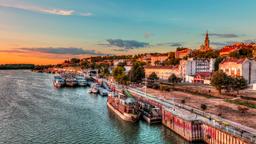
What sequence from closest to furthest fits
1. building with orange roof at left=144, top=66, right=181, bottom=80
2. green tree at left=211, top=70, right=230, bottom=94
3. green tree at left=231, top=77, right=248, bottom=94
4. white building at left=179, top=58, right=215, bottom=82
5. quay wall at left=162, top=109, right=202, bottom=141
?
quay wall at left=162, top=109, right=202, bottom=141, green tree at left=231, top=77, right=248, bottom=94, green tree at left=211, top=70, right=230, bottom=94, white building at left=179, top=58, right=215, bottom=82, building with orange roof at left=144, top=66, right=181, bottom=80

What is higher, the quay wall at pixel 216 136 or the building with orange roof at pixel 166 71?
the building with orange roof at pixel 166 71

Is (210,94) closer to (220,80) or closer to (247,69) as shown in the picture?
(220,80)

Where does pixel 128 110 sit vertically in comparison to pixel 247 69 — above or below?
below

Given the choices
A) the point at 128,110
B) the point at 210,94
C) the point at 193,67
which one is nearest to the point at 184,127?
the point at 128,110

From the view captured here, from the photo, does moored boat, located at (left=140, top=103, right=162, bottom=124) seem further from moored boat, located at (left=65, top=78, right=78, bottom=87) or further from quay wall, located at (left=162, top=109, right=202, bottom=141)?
moored boat, located at (left=65, top=78, right=78, bottom=87)

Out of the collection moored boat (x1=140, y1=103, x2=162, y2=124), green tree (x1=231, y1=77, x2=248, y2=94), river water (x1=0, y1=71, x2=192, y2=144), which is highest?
green tree (x1=231, y1=77, x2=248, y2=94)

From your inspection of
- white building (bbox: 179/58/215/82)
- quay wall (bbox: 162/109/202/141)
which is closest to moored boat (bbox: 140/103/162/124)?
quay wall (bbox: 162/109/202/141)

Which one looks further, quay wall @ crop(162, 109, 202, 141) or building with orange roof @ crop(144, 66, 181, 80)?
building with orange roof @ crop(144, 66, 181, 80)

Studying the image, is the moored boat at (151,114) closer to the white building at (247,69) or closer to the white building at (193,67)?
the white building at (247,69)

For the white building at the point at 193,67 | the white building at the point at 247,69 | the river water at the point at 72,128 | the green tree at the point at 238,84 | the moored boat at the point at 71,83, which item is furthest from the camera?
the white building at the point at 193,67

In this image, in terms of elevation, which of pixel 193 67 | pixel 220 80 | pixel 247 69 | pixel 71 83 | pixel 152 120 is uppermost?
pixel 193 67

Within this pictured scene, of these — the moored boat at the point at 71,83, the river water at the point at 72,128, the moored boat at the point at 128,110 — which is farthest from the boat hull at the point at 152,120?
the moored boat at the point at 71,83

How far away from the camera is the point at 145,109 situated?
56.1 m

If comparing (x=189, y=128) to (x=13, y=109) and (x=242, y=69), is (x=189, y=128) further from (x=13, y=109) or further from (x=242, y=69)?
(x=242, y=69)
